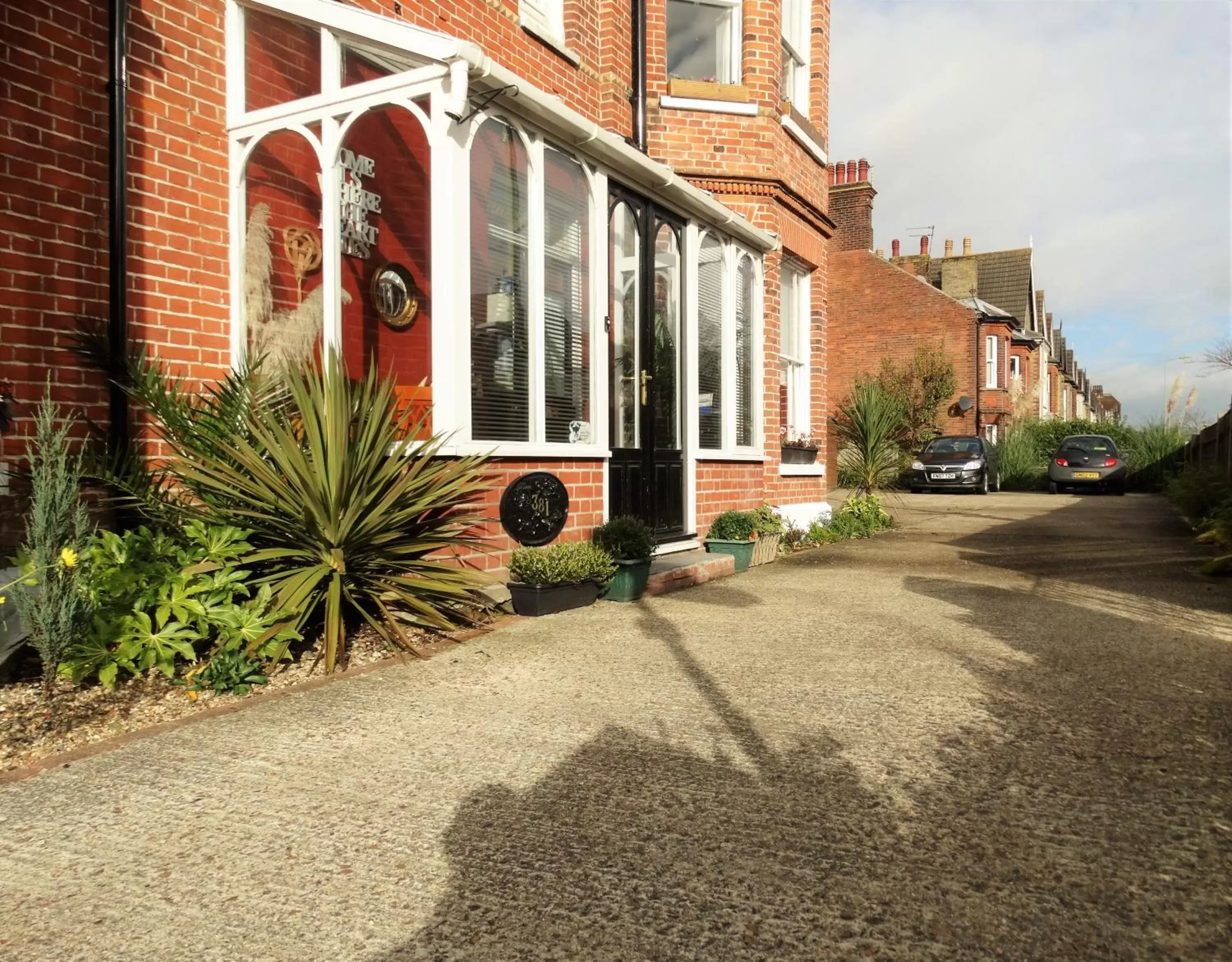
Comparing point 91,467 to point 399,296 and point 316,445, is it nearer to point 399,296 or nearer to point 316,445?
point 316,445

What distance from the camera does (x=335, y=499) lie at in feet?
12.7

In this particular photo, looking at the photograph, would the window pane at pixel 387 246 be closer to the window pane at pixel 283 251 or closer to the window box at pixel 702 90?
the window pane at pixel 283 251

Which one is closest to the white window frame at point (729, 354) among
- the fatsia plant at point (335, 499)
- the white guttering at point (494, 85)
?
the white guttering at point (494, 85)

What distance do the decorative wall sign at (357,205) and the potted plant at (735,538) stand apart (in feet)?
12.2

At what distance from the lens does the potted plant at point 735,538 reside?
7.47 meters

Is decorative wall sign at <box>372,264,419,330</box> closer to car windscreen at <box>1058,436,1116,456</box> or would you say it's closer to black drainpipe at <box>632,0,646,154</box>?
black drainpipe at <box>632,0,646,154</box>

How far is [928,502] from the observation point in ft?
58.5

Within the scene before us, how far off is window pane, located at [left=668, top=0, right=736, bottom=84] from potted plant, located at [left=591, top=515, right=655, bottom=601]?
5668 millimetres

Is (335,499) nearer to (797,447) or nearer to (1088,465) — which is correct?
(797,447)

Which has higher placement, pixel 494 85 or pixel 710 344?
pixel 494 85

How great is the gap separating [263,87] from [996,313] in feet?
99.8

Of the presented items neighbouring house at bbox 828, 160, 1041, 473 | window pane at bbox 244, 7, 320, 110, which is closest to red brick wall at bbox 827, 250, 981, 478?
neighbouring house at bbox 828, 160, 1041, 473

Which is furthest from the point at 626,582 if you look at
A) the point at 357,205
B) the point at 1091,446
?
the point at 1091,446

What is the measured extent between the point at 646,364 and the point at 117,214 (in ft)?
13.2
